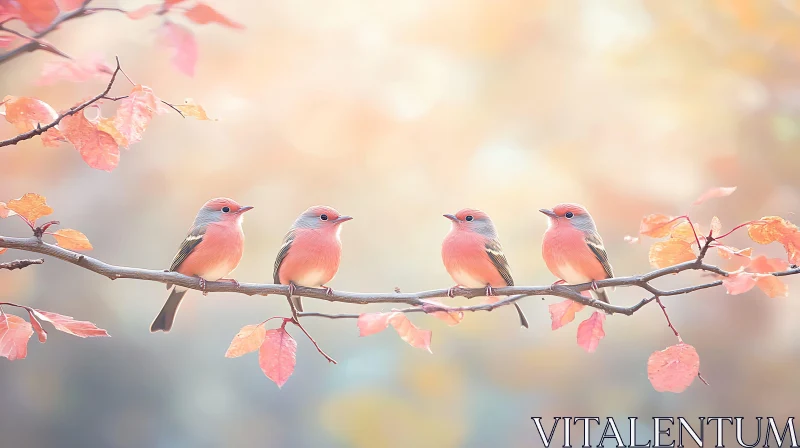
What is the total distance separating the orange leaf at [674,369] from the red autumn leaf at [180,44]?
2.54 feet

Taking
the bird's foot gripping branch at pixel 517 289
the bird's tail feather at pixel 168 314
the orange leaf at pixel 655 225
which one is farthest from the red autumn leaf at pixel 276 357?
the orange leaf at pixel 655 225

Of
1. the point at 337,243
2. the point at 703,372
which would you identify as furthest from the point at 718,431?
the point at 337,243

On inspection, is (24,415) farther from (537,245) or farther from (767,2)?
(767,2)

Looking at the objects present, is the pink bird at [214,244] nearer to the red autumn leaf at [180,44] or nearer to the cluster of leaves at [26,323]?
the cluster of leaves at [26,323]

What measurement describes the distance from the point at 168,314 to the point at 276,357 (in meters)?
0.52

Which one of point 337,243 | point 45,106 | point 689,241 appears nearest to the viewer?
point 45,106

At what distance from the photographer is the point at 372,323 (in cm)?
92

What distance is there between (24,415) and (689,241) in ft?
6.62

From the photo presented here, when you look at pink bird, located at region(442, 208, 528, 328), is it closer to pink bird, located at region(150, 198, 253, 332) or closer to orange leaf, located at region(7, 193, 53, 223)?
pink bird, located at region(150, 198, 253, 332)

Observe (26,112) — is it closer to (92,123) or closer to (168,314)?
(92,123)

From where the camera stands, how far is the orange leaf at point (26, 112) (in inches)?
34.1

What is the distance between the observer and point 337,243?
50.6 inches

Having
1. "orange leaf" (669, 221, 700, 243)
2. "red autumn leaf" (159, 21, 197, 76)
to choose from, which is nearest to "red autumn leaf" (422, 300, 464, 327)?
"orange leaf" (669, 221, 700, 243)

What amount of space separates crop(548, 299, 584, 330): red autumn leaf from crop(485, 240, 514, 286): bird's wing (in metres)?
0.22
